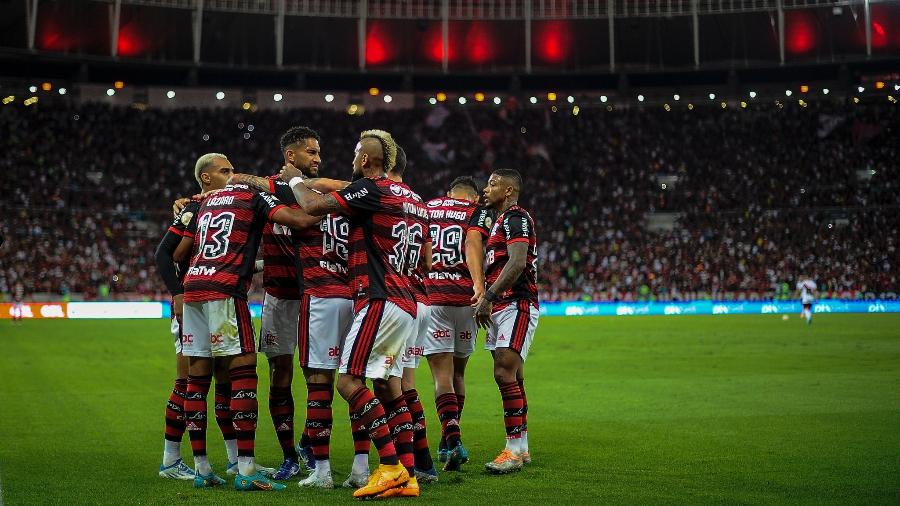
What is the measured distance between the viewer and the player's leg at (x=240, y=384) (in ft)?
25.8

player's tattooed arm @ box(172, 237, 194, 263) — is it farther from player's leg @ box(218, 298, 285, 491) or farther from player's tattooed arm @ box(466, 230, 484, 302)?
player's tattooed arm @ box(466, 230, 484, 302)

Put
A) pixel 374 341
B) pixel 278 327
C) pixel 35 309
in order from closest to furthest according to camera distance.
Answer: pixel 374 341 < pixel 278 327 < pixel 35 309

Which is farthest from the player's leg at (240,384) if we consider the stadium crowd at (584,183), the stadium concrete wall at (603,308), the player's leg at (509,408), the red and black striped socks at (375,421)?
the stadium crowd at (584,183)

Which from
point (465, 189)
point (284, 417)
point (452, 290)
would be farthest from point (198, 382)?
point (465, 189)

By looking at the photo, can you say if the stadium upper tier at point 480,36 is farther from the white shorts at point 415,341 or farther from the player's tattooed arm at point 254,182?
the white shorts at point 415,341

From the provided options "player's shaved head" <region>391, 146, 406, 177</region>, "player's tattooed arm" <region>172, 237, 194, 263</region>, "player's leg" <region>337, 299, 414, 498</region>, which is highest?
"player's shaved head" <region>391, 146, 406, 177</region>

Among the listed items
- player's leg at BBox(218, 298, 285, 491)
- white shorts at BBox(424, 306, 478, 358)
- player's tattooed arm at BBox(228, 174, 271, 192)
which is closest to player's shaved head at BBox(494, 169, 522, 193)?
white shorts at BBox(424, 306, 478, 358)

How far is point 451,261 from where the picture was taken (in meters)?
9.71

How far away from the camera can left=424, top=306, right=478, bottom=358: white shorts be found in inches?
376

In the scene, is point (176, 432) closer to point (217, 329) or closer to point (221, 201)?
point (217, 329)

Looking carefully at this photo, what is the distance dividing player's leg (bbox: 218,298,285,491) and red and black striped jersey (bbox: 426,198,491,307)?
2266 millimetres

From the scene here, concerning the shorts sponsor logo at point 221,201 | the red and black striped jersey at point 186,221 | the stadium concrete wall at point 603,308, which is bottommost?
the stadium concrete wall at point 603,308

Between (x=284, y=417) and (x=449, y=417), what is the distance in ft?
5.03

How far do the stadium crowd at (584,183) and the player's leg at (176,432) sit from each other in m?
35.7
